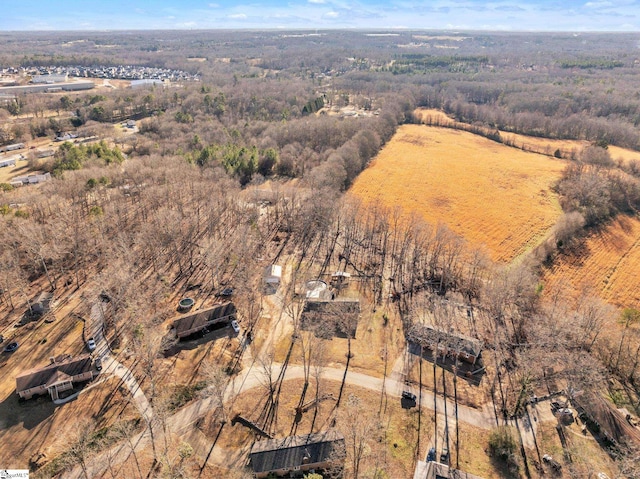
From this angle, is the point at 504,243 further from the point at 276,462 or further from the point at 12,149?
the point at 12,149

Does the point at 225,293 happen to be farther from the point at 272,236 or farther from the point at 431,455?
the point at 431,455

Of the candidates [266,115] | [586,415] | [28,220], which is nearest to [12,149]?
[28,220]

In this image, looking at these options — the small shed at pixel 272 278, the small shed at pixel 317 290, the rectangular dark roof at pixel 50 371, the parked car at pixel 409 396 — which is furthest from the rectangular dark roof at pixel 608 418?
the rectangular dark roof at pixel 50 371

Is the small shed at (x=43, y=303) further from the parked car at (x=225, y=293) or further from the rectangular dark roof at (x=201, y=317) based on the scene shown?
the parked car at (x=225, y=293)

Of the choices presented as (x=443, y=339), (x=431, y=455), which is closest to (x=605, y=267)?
(x=443, y=339)

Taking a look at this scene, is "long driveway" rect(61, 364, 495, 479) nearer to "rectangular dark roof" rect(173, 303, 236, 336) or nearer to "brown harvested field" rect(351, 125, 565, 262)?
"rectangular dark roof" rect(173, 303, 236, 336)

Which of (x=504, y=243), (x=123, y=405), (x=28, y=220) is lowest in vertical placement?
(x=504, y=243)
